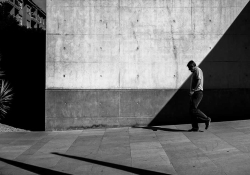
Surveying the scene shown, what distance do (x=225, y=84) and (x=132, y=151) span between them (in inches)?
184

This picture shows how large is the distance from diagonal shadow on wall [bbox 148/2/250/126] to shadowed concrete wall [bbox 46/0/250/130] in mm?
51

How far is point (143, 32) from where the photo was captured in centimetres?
879

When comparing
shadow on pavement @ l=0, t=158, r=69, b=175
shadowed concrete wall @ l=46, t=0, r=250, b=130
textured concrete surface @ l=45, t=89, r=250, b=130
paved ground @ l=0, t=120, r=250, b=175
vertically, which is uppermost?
shadowed concrete wall @ l=46, t=0, r=250, b=130

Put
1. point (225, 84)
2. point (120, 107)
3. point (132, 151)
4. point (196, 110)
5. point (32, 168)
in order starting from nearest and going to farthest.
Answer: point (32, 168), point (132, 151), point (196, 110), point (120, 107), point (225, 84)

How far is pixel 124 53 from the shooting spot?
28.8ft

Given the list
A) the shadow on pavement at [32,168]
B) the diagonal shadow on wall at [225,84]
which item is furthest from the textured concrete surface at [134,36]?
the shadow on pavement at [32,168]

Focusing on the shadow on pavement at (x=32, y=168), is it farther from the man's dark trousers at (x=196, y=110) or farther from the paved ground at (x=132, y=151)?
the man's dark trousers at (x=196, y=110)

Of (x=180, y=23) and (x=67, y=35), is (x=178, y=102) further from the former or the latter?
(x=67, y=35)

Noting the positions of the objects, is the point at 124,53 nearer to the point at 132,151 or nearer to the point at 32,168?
the point at 132,151

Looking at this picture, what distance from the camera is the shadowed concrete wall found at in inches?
345

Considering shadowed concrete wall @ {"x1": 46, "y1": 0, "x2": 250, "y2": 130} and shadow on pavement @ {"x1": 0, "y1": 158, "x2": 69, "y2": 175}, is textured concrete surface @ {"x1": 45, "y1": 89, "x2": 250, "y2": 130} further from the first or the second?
shadow on pavement @ {"x1": 0, "y1": 158, "x2": 69, "y2": 175}

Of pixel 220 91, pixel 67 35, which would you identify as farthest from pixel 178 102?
pixel 67 35

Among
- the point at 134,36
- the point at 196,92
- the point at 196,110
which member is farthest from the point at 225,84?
the point at 134,36

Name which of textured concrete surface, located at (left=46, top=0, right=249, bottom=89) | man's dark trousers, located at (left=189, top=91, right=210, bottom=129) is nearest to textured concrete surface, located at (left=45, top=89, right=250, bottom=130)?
textured concrete surface, located at (left=46, top=0, right=249, bottom=89)
